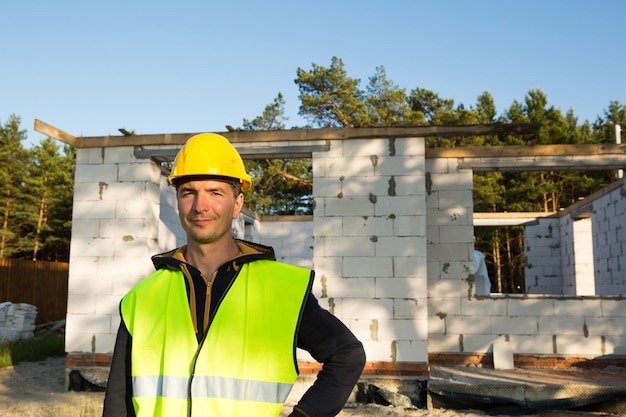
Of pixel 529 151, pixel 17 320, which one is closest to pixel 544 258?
pixel 529 151

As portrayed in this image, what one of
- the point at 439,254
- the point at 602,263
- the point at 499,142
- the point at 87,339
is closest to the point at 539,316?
the point at 439,254

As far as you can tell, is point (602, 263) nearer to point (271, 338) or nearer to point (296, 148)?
point (296, 148)

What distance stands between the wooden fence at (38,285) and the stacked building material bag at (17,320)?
10.7ft

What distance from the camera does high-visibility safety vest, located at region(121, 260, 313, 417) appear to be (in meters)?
1.54

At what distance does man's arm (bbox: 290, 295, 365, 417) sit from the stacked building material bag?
12870 mm

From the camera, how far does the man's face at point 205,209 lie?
1725 mm

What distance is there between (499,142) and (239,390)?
28380 millimetres

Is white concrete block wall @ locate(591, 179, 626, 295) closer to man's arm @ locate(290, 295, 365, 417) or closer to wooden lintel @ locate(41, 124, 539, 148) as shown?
wooden lintel @ locate(41, 124, 539, 148)

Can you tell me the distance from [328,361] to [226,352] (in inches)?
10.9

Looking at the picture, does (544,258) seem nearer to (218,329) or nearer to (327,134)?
(327,134)

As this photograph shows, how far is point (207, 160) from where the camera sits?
175 cm

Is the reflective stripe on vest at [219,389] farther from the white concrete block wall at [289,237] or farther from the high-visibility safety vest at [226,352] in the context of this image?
the white concrete block wall at [289,237]

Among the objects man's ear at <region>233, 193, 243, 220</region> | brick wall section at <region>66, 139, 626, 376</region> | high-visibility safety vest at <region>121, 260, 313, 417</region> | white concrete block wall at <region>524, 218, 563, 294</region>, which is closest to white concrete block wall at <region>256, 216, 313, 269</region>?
white concrete block wall at <region>524, 218, 563, 294</region>

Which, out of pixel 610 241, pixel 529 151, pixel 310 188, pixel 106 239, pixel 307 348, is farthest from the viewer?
pixel 310 188
